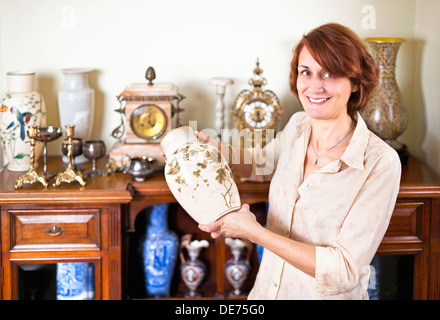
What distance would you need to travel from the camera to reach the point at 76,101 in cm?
273

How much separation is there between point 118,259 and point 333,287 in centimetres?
91

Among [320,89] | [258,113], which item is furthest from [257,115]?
[320,89]

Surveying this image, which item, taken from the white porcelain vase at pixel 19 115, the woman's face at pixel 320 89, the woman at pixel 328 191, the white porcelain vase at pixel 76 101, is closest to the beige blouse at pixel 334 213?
the woman at pixel 328 191

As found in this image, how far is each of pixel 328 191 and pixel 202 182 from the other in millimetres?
389

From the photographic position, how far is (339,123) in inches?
79.9

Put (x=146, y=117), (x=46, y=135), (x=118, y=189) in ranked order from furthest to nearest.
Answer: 1. (x=146, y=117)
2. (x=46, y=135)
3. (x=118, y=189)

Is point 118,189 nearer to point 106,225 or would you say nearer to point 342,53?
point 106,225

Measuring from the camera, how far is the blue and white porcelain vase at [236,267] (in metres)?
2.70

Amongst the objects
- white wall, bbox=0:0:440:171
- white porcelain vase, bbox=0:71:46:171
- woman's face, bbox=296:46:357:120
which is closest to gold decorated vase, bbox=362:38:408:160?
white wall, bbox=0:0:440:171

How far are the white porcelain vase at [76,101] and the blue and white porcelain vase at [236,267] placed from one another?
79 cm

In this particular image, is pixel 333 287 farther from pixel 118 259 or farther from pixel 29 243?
pixel 29 243

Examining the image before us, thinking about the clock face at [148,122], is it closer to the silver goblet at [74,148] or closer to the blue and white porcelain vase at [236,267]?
the silver goblet at [74,148]

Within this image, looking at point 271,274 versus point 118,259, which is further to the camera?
point 118,259
